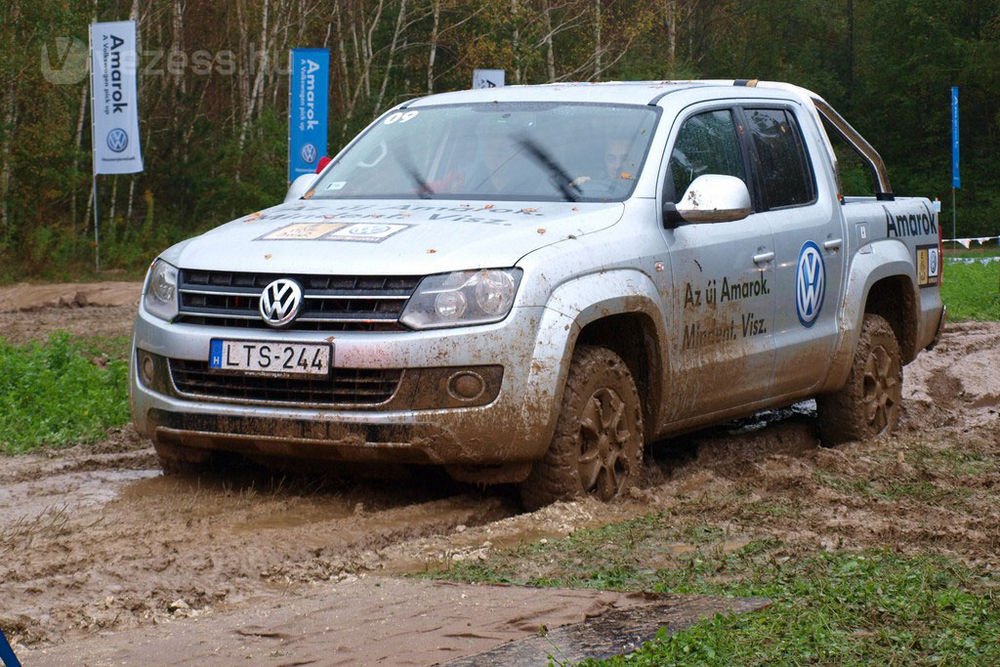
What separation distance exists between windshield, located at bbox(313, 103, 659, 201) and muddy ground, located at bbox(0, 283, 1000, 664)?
4.32 ft

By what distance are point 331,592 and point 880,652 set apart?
169cm

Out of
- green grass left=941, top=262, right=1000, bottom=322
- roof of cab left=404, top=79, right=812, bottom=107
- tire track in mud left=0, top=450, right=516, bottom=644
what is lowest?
green grass left=941, top=262, right=1000, bottom=322

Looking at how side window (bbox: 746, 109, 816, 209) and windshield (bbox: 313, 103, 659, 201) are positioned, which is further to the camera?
side window (bbox: 746, 109, 816, 209)

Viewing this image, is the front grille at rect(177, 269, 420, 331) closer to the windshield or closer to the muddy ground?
the muddy ground

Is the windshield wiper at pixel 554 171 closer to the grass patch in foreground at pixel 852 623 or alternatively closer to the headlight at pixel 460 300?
the headlight at pixel 460 300

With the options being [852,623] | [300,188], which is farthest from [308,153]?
[852,623]

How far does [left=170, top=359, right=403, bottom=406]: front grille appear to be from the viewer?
5.89 m

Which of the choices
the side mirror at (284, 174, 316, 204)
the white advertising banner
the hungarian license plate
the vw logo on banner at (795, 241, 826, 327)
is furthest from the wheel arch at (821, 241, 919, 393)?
the white advertising banner

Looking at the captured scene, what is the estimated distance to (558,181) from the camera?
6.88m

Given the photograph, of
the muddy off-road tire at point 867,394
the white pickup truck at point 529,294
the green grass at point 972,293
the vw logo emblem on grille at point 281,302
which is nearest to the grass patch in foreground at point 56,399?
the white pickup truck at point 529,294

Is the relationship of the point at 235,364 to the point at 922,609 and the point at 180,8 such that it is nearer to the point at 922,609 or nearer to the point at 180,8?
the point at 922,609

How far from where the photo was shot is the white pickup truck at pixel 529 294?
5.88 meters

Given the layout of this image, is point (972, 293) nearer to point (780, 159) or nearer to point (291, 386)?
point (780, 159)

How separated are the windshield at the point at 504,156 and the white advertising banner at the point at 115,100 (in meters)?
16.2
